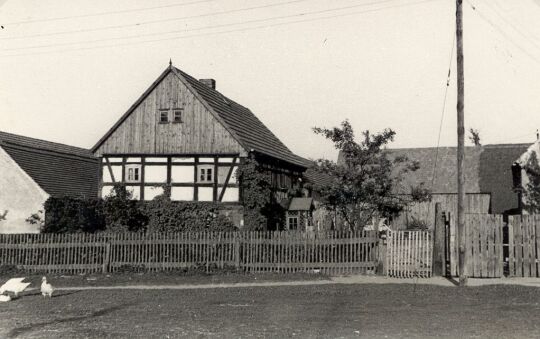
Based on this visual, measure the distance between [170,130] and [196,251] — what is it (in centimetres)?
1064

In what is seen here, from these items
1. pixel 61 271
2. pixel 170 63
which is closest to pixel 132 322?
pixel 61 271

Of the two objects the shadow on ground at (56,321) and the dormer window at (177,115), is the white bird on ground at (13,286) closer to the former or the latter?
the shadow on ground at (56,321)

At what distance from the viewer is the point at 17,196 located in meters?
30.3

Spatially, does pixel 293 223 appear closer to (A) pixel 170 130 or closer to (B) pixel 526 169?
(A) pixel 170 130

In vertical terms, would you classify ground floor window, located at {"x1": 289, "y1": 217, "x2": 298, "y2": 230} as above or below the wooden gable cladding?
below

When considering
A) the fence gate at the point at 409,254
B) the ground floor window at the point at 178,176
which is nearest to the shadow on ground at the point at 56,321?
the fence gate at the point at 409,254

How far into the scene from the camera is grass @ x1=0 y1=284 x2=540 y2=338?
993cm

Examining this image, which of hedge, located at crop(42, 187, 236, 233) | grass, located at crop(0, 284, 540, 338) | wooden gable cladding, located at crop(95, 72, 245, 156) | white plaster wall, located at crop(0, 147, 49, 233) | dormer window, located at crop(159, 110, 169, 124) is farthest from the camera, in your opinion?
white plaster wall, located at crop(0, 147, 49, 233)

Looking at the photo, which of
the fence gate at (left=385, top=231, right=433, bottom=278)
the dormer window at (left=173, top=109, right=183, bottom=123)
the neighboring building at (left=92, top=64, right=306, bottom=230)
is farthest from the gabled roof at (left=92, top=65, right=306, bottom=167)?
the fence gate at (left=385, top=231, right=433, bottom=278)

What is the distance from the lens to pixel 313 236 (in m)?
19.6

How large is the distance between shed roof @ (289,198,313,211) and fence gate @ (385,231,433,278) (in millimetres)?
14045

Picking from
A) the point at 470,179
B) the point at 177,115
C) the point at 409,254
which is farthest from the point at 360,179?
the point at 470,179

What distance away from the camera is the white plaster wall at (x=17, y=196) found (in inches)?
1182

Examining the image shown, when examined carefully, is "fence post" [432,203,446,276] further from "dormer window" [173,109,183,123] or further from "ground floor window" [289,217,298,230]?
"dormer window" [173,109,183,123]
